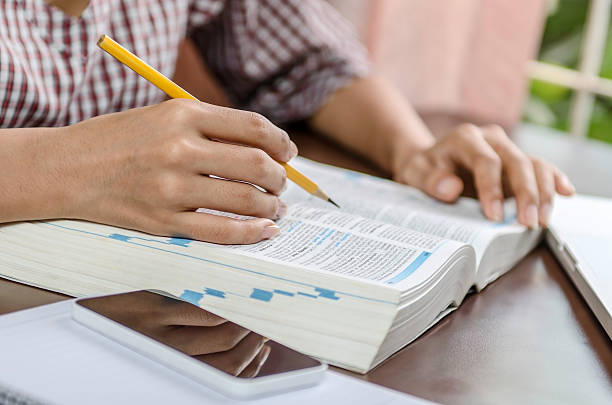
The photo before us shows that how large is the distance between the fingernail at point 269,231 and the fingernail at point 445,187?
10.6 inches

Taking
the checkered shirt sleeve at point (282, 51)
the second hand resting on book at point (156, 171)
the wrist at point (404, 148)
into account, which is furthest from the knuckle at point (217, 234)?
the checkered shirt sleeve at point (282, 51)

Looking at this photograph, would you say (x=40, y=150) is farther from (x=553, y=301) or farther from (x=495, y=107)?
(x=495, y=107)

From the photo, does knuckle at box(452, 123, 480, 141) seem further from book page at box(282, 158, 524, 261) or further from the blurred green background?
the blurred green background

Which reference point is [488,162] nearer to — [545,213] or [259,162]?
[545,213]

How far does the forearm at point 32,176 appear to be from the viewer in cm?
49

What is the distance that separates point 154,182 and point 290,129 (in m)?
0.62

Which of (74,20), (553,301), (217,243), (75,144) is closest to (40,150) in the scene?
(75,144)

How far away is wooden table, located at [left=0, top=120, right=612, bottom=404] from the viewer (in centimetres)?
43

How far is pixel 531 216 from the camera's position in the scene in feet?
2.23

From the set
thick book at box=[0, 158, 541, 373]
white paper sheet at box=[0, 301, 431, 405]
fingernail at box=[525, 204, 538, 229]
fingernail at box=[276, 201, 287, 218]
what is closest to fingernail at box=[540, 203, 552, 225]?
fingernail at box=[525, 204, 538, 229]

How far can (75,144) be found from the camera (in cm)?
51

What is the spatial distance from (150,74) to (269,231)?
5.4 inches

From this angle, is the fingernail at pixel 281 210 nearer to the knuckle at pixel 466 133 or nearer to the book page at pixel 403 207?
the book page at pixel 403 207

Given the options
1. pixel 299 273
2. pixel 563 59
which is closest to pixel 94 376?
pixel 299 273
